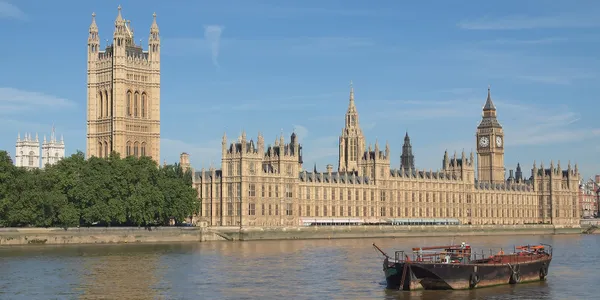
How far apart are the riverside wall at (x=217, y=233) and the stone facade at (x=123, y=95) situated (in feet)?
105

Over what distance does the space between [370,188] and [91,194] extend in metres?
57.1

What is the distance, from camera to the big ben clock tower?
19450 centimetres

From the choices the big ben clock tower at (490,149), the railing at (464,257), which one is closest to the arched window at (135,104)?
the big ben clock tower at (490,149)

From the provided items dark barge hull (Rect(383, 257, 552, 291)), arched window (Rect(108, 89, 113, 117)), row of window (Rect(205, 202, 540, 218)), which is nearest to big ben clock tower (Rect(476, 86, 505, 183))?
row of window (Rect(205, 202, 540, 218))

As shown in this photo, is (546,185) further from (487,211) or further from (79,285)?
(79,285)

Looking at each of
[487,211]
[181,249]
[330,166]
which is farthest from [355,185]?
[181,249]

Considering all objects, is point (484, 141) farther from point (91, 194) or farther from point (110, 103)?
point (91, 194)

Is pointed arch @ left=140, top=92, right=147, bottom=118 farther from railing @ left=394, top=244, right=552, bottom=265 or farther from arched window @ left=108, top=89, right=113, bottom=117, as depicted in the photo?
railing @ left=394, top=244, right=552, bottom=265

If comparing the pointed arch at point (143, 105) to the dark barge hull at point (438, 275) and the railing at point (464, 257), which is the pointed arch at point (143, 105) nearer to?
the railing at point (464, 257)

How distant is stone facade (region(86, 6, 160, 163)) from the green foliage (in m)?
33.0

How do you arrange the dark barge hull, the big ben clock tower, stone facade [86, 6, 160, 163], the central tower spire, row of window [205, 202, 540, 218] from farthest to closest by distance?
the big ben clock tower → the central tower spire → stone facade [86, 6, 160, 163] → row of window [205, 202, 540, 218] → the dark barge hull

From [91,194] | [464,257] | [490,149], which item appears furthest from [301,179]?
A: [464,257]

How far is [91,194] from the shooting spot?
344 ft

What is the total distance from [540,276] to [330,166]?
88879 millimetres
